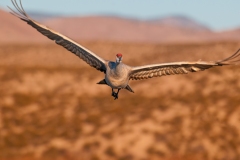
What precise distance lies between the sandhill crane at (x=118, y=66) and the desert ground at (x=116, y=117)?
27.5m

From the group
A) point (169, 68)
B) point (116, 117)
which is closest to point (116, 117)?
point (116, 117)

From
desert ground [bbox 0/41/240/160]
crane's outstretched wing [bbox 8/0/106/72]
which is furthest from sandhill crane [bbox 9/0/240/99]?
desert ground [bbox 0/41/240/160]

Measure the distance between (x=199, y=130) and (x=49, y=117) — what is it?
1463cm

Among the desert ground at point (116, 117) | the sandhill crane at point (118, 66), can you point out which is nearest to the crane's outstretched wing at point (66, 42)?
the sandhill crane at point (118, 66)

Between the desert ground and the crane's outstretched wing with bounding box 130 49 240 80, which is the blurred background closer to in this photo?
the desert ground

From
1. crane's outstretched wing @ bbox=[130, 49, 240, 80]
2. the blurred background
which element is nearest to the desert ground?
the blurred background

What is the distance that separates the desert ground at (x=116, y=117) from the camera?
4894 centimetres

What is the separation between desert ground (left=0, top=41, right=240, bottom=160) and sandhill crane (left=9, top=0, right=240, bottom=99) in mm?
27547

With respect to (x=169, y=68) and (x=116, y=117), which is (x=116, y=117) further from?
(x=169, y=68)

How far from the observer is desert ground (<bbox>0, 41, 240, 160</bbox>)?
4894 cm

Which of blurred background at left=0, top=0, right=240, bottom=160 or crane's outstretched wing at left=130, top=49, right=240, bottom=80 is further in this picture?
blurred background at left=0, top=0, right=240, bottom=160

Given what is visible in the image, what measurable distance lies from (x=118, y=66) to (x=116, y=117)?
1448 inches

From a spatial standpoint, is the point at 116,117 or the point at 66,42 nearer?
the point at 66,42

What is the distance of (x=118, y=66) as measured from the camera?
1895 cm
